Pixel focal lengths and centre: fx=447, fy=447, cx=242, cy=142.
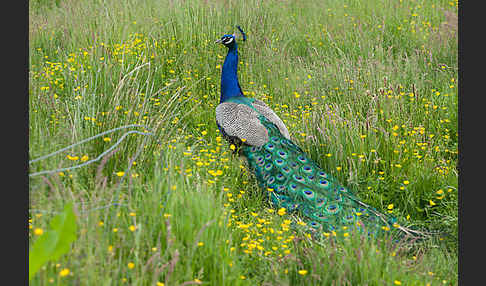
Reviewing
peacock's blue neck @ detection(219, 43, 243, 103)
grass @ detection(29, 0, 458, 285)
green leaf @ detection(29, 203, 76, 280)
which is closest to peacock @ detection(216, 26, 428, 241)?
peacock's blue neck @ detection(219, 43, 243, 103)

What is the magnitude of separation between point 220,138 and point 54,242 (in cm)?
255

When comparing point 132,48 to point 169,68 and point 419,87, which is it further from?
point 419,87

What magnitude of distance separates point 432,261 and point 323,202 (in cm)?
85

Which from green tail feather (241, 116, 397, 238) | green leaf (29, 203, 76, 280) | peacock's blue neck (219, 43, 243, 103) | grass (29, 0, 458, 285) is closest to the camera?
green leaf (29, 203, 76, 280)

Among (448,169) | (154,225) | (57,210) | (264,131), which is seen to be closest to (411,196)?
(448,169)

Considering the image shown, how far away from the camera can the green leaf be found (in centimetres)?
190

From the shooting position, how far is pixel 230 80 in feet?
16.0

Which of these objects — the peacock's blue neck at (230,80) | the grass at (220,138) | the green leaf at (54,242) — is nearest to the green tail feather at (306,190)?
the grass at (220,138)

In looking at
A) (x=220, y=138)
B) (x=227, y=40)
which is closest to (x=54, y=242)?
(x=220, y=138)

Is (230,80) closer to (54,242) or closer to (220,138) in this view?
(220,138)

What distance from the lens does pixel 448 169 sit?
3963 mm

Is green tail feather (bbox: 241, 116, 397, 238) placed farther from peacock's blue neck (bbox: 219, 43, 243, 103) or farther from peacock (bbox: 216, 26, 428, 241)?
peacock's blue neck (bbox: 219, 43, 243, 103)

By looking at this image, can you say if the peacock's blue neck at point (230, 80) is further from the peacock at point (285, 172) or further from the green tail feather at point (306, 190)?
the green tail feather at point (306, 190)

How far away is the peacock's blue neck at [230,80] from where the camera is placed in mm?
4852
